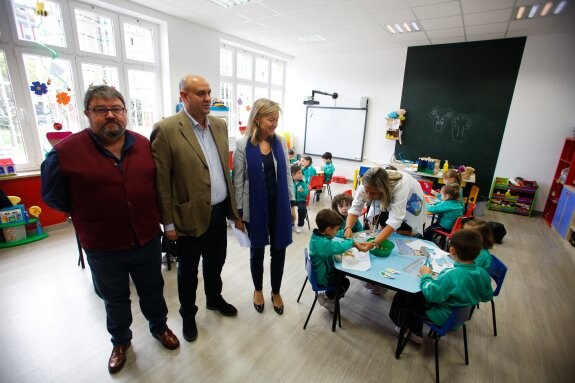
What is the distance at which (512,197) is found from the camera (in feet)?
17.6

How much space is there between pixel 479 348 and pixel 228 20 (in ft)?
19.0

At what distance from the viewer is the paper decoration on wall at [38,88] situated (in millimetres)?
3721

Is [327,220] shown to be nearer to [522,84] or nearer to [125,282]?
[125,282]

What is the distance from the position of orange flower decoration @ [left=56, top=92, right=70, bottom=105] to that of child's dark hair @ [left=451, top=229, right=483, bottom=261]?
502 cm

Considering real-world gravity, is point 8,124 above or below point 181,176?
above

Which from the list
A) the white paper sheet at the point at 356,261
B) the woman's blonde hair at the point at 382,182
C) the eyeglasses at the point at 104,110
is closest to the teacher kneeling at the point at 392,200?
the woman's blonde hair at the point at 382,182

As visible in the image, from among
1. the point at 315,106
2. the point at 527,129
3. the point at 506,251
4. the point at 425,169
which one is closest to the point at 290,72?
the point at 315,106

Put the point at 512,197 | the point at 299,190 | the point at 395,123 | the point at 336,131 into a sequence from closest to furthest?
the point at 299,190, the point at 512,197, the point at 395,123, the point at 336,131

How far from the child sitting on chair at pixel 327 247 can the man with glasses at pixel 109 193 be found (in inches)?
41.2

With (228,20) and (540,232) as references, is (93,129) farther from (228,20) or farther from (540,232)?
(540,232)

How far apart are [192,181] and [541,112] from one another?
6565mm

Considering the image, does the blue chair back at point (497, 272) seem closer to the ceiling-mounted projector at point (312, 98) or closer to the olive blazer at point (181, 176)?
the olive blazer at point (181, 176)

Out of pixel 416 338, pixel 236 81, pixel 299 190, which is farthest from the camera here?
pixel 236 81

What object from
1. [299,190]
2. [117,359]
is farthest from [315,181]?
[117,359]
